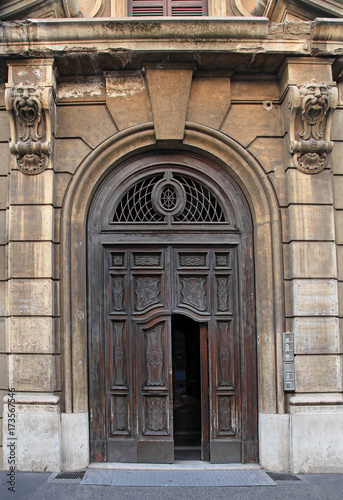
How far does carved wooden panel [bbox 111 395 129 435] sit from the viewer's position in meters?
6.75

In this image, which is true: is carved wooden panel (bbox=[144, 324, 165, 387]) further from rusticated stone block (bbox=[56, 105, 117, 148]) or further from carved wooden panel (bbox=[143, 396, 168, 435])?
rusticated stone block (bbox=[56, 105, 117, 148])

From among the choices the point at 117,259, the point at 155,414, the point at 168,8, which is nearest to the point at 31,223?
the point at 117,259

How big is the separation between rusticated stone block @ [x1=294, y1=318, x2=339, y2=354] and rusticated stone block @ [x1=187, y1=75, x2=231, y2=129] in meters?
3.27

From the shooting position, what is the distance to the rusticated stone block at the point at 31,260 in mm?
6473

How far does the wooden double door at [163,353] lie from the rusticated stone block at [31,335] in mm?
696

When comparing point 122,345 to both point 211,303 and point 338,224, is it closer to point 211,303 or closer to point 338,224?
point 211,303

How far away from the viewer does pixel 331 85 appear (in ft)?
21.9

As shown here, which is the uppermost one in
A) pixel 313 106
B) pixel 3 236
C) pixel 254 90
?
pixel 254 90

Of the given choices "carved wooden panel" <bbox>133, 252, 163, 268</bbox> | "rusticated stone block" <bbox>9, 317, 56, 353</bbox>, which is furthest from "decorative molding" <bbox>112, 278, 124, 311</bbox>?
"rusticated stone block" <bbox>9, 317, 56, 353</bbox>

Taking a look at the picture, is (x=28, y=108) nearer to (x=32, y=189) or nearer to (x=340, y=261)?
(x=32, y=189)

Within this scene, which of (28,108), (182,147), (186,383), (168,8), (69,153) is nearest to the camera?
(28,108)

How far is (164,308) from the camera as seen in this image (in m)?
6.88

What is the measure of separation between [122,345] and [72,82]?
4.16 meters

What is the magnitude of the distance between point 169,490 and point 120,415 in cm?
140
